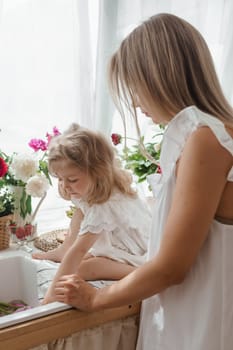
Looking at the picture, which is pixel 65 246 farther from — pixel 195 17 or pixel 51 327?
pixel 195 17

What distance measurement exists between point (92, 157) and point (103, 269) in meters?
0.33

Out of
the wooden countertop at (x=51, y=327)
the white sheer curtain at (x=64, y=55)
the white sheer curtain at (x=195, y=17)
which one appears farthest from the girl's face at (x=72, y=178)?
the white sheer curtain at (x=195, y=17)

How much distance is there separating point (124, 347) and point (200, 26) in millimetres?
1362

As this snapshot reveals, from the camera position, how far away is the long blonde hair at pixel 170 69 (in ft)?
2.96

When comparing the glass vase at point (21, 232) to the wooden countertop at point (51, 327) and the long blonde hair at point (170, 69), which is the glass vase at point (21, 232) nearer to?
the wooden countertop at point (51, 327)

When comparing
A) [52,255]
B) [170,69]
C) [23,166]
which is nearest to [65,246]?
[52,255]

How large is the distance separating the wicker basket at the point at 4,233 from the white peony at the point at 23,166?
5.8 inches

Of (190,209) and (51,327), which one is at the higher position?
(190,209)

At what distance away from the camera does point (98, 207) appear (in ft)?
4.38

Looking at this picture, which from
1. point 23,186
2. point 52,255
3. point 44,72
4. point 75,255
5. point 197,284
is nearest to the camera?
point 197,284

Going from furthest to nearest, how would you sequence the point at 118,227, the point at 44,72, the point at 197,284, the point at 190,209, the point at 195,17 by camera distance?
1. the point at 195,17
2. the point at 44,72
3. the point at 118,227
4. the point at 197,284
5. the point at 190,209

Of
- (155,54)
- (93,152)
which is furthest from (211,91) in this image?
(93,152)

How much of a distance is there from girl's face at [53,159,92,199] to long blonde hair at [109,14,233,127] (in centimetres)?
43

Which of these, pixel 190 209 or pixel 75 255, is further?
pixel 75 255
